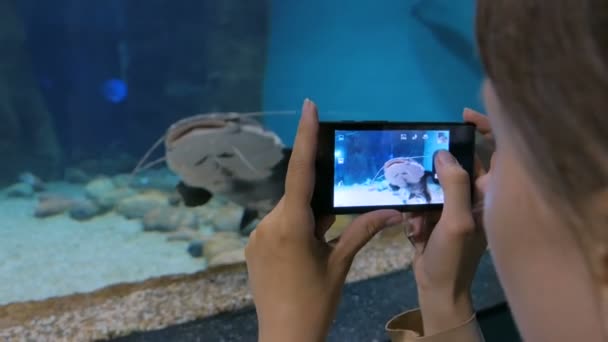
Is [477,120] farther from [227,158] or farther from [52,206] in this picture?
[52,206]

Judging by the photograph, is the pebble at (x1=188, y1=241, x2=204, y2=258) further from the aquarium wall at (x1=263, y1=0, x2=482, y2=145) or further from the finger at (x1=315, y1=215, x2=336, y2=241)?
the aquarium wall at (x1=263, y1=0, x2=482, y2=145)

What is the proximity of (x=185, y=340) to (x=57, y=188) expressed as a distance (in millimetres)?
2354

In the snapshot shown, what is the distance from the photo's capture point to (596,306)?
351 mm

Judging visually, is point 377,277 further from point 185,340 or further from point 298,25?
point 298,25

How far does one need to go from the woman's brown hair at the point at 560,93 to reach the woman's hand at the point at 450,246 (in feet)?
1.15

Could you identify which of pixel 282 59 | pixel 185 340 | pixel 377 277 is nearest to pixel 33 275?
pixel 185 340

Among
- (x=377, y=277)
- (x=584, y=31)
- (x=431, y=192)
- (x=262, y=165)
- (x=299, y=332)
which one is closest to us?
(x=584, y=31)

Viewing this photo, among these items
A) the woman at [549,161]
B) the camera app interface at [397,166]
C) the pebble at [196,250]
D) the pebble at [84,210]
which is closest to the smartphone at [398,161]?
the camera app interface at [397,166]

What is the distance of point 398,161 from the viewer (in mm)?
816

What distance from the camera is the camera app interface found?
0.80m

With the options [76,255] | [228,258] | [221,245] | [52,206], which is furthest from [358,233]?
[52,206]

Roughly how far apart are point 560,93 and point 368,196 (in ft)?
1.64

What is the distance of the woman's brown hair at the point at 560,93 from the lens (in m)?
0.30

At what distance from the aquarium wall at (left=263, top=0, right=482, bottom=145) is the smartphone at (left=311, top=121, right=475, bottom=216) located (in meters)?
2.94
